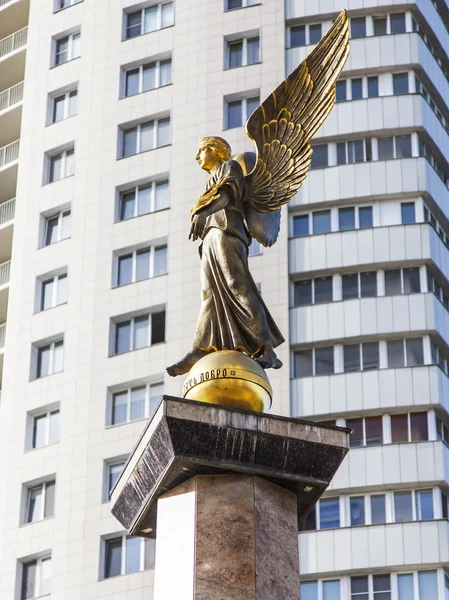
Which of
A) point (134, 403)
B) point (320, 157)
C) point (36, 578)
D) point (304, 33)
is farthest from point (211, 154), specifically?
point (304, 33)

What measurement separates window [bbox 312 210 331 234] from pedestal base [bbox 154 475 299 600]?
4170 centimetres

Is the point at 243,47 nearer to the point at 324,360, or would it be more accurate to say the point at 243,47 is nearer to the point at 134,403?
the point at 324,360

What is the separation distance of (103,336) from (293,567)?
43.2m

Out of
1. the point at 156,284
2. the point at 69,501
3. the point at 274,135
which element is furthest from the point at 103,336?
the point at 274,135

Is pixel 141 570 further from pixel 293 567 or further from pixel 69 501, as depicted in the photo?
pixel 293 567

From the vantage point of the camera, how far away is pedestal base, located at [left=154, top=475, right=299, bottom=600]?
449 inches

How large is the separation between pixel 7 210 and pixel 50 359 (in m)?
9.76

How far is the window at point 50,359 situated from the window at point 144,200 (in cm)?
550

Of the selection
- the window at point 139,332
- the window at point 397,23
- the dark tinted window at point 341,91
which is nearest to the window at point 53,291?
the window at point 139,332

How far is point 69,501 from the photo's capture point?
51.5 meters

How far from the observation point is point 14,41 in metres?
66.5

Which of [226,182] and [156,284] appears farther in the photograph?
[156,284]

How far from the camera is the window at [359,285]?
171 feet

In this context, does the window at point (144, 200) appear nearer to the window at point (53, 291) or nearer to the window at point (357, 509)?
the window at point (53, 291)
